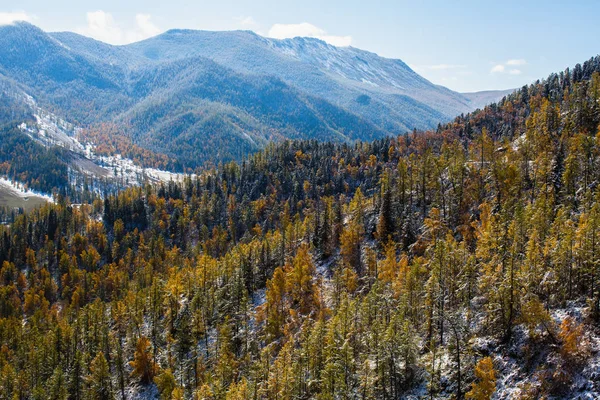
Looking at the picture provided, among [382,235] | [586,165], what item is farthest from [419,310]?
[586,165]

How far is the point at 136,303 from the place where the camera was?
356 ft

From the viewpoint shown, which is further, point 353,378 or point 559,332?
point 353,378

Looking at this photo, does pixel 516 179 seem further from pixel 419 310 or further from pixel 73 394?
pixel 73 394

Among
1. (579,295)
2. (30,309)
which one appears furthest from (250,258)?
(30,309)

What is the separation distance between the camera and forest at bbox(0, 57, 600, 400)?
51781 mm

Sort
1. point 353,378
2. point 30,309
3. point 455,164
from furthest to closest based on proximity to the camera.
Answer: point 30,309 → point 455,164 → point 353,378

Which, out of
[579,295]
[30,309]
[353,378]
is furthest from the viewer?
[30,309]

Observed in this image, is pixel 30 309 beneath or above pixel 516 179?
beneath

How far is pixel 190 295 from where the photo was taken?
109m

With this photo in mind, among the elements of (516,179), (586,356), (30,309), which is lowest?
(30,309)

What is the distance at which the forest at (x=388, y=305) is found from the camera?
170ft

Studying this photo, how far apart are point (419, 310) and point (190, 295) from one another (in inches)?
2424

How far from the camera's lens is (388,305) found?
71438mm

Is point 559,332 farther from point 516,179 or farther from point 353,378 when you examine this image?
point 516,179
